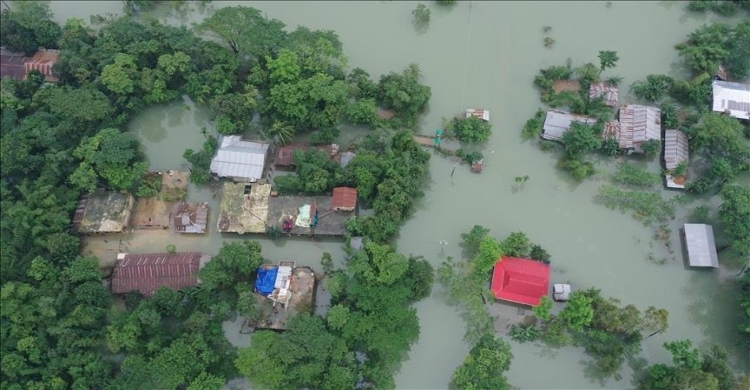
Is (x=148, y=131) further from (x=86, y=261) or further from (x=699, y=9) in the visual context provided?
(x=699, y=9)

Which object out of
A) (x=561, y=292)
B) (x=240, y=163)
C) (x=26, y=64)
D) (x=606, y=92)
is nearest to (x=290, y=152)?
(x=240, y=163)

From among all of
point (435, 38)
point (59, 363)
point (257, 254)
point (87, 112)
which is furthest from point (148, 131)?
point (435, 38)

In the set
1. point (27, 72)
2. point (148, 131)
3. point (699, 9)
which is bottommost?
point (148, 131)

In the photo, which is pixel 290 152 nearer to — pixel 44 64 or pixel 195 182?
pixel 195 182

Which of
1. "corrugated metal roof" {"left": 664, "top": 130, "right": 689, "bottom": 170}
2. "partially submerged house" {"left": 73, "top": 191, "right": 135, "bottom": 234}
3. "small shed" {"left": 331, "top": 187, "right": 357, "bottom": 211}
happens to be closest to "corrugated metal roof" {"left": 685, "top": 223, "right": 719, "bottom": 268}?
"corrugated metal roof" {"left": 664, "top": 130, "right": 689, "bottom": 170}

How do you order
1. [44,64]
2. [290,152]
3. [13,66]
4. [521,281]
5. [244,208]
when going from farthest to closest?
[13,66], [44,64], [290,152], [244,208], [521,281]

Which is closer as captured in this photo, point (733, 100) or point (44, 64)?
point (733, 100)
